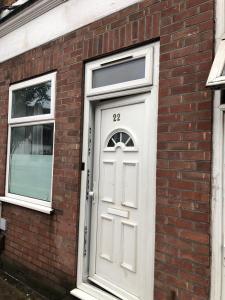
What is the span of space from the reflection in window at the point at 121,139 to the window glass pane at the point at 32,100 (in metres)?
1.24

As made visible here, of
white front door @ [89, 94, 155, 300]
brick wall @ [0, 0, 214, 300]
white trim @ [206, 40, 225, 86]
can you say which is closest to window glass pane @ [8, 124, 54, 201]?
brick wall @ [0, 0, 214, 300]

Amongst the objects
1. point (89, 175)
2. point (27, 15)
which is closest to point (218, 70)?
point (89, 175)

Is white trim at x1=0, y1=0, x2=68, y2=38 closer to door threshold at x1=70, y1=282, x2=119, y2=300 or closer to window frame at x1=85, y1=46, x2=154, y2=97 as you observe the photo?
window frame at x1=85, y1=46, x2=154, y2=97

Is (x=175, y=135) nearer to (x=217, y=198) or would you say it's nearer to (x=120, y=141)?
(x=217, y=198)

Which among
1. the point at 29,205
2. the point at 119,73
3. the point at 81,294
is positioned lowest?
the point at 81,294

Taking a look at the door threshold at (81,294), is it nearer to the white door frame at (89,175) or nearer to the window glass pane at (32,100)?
the white door frame at (89,175)

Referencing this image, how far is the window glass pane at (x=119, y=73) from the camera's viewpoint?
3508 mm

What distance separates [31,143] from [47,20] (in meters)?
1.69

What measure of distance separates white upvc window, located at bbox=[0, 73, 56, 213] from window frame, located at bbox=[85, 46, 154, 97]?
71 cm

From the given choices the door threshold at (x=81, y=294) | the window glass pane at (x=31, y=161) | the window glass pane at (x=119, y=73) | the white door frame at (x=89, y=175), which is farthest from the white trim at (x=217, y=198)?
the window glass pane at (x=31, y=161)

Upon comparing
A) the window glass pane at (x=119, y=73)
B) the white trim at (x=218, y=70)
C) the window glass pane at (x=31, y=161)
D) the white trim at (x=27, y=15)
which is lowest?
the window glass pane at (x=31, y=161)

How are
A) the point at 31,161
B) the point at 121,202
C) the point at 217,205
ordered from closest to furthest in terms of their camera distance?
the point at 217,205 < the point at 121,202 < the point at 31,161

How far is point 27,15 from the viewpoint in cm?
500

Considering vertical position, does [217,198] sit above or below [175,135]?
below
